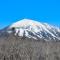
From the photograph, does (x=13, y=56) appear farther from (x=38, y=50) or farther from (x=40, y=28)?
(x=40, y=28)

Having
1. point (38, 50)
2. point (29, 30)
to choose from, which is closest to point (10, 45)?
point (38, 50)

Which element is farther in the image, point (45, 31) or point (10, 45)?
point (45, 31)

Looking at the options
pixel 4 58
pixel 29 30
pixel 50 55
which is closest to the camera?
pixel 4 58

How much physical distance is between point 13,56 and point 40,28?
181317 millimetres

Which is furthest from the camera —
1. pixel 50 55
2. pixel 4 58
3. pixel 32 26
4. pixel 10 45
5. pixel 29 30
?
pixel 32 26

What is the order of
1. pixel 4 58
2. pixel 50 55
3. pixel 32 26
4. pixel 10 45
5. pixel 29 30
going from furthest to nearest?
pixel 32 26 < pixel 29 30 < pixel 10 45 < pixel 50 55 < pixel 4 58

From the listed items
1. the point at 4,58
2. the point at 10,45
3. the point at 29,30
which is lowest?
the point at 4,58

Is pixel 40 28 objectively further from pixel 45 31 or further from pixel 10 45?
pixel 10 45

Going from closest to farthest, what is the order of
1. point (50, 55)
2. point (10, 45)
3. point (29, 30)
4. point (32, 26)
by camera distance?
point (50, 55) < point (10, 45) < point (29, 30) < point (32, 26)

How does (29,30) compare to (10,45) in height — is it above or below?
above

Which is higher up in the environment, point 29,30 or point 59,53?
point 29,30

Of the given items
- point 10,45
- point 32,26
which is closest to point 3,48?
point 10,45

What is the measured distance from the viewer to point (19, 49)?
1198cm

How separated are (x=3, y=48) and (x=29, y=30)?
169 m
